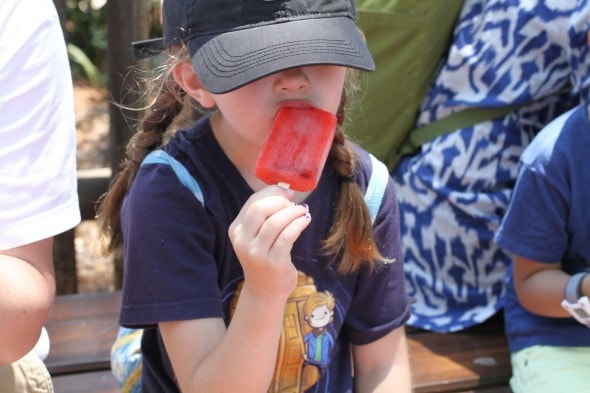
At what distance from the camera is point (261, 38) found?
185 centimetres

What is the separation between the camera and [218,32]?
1.89m

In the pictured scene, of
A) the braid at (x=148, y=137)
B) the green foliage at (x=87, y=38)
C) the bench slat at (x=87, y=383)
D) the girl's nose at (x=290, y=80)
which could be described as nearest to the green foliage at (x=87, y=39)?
the green foliage at (x=87, y=38)

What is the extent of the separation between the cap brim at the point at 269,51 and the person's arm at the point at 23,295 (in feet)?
1.64

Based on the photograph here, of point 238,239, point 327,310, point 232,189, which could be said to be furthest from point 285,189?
point 327,310

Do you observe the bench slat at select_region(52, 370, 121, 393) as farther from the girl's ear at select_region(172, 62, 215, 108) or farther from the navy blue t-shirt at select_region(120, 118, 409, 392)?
the girl's ear at select_region(172, 62, 215, 108)

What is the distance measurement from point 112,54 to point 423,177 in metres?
1.24

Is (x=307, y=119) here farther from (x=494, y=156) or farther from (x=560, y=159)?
(x=494, y=156)

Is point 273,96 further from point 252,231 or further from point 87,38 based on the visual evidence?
point 87,38

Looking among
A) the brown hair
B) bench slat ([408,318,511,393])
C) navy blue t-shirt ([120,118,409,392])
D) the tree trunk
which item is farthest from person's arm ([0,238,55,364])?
the tree trunk

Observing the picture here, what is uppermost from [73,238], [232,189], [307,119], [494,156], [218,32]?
[218,32]

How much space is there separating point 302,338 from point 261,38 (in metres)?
0.69

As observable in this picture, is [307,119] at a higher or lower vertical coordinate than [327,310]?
higher

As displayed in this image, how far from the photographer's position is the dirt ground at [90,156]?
19.2ft

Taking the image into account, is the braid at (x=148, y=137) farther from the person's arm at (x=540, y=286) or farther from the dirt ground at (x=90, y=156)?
the dirt ground at (x=90, y=156)
